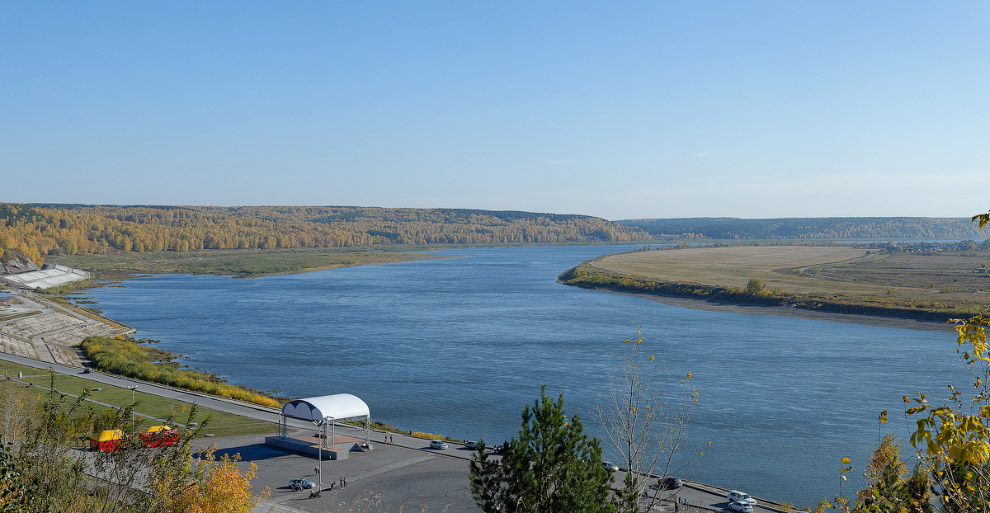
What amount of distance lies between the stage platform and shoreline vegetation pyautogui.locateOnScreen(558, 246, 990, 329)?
50.2 metres

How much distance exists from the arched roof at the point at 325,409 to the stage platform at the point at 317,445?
2.89 feet

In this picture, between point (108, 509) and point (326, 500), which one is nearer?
point (108, 509)

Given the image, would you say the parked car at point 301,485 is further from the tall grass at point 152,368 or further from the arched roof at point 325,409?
the tall grass at point 152,368

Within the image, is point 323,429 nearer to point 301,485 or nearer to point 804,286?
point 301,485

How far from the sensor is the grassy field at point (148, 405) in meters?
32.0

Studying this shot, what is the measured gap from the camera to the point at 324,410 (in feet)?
97.8

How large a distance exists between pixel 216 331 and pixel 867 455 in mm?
50634

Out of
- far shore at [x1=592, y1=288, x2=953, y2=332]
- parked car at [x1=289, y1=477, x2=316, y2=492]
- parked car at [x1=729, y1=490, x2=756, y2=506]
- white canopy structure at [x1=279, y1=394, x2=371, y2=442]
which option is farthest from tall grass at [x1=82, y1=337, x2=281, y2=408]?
far shore at [x1=592, y1=288, x2=953, y2=332]

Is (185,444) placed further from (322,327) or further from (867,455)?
(322,327)

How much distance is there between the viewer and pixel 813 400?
38188mm

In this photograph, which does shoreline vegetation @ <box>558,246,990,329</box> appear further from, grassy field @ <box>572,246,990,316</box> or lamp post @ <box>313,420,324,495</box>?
lamp post @ <box>313,420,324,495</box>

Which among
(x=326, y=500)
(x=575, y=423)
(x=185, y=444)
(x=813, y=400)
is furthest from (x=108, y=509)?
(x=813, y=400)

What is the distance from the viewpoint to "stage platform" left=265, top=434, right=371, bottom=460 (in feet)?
93.1

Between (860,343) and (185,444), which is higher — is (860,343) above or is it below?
below
